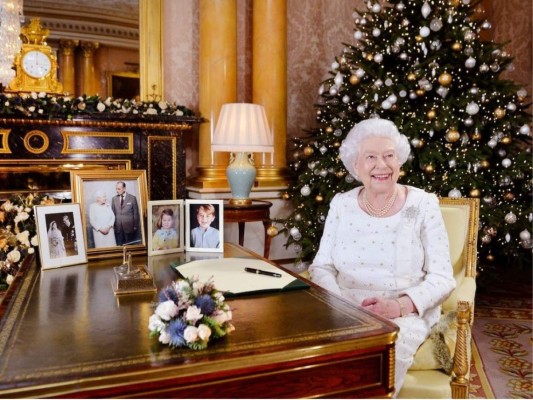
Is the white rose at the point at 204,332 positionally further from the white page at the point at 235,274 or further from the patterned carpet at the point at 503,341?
the patterned carpet at the point at 503,341

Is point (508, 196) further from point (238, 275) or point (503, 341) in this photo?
point (238, 275)

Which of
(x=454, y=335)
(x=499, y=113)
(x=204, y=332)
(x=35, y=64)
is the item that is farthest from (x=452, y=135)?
(x=35, y=64)

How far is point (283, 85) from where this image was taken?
5102mm

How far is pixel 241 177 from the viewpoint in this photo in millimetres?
4277

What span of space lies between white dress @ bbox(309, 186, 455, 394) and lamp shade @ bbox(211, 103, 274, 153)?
2.04 meters

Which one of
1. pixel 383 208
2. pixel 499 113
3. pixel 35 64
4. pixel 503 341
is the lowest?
pixel 503 341

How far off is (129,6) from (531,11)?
4.56m

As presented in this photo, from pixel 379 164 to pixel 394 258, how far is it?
37 centimetres

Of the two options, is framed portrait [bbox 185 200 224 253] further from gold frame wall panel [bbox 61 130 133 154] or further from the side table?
gold frame wall panel [bbox 61 130 133 154]

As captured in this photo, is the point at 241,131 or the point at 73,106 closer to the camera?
the point at 241,131

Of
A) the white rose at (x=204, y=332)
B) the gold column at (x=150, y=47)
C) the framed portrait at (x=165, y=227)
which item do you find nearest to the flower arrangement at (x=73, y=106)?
the gold column at (x=150, y=47)

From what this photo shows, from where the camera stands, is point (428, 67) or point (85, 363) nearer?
point (85, 363)

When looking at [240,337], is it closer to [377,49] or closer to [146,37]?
[377,49]

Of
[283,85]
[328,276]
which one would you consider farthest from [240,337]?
[283,85]
